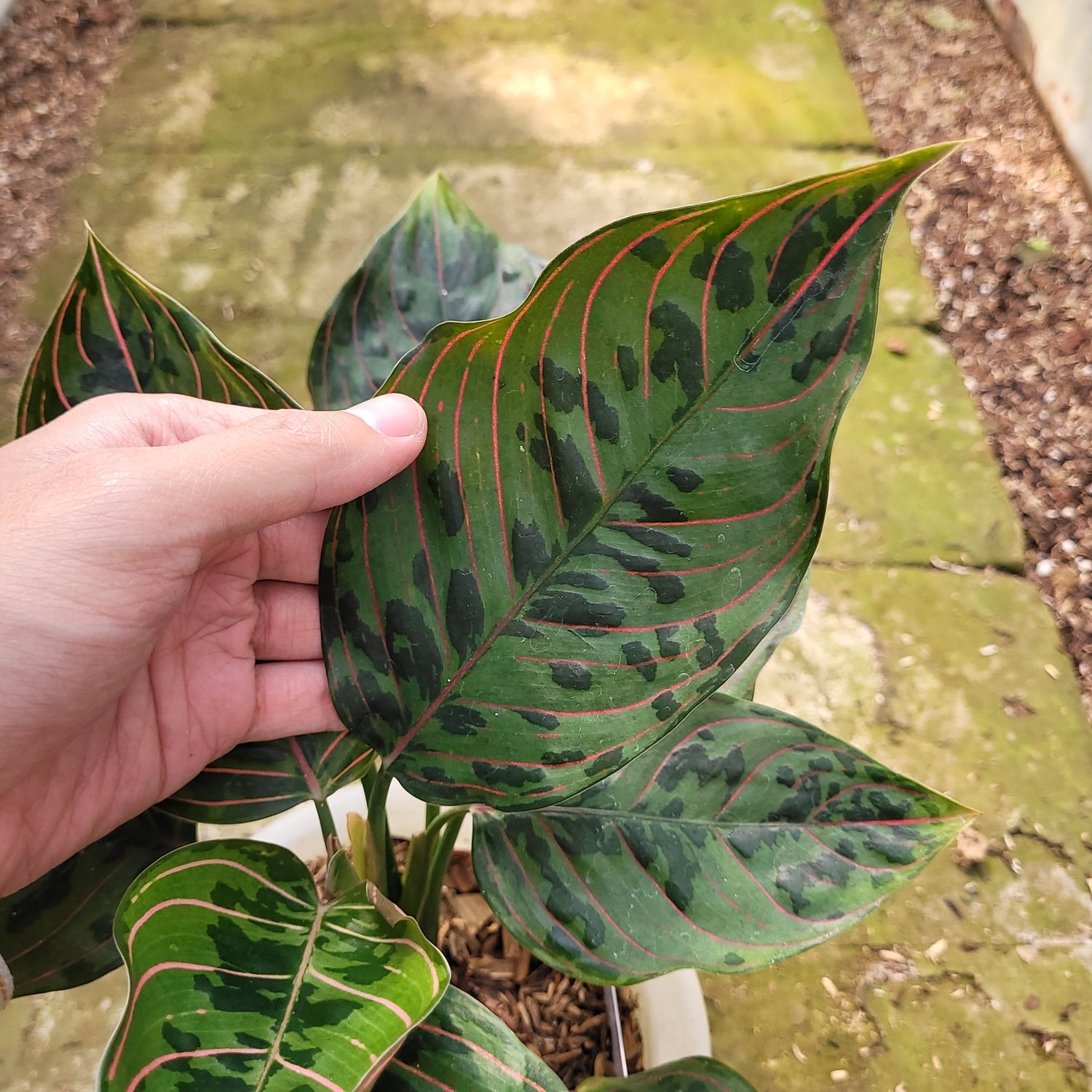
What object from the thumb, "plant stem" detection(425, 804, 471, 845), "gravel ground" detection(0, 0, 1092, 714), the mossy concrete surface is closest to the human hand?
the thumb

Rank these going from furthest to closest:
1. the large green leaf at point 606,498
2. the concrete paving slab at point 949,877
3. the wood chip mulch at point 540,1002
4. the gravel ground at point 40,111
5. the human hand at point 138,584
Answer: the gravel ground at point 40,111 → the concrete paving slab at point 949,877 → the wood chip mulch at point 540,1002 → the human hand at point 138,584 → the large green leaf at point 606,498

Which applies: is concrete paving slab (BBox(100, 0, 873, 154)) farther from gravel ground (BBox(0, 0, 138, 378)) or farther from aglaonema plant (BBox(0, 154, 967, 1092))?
aglaonema plant (BBox(0, 154, 967, 1092))

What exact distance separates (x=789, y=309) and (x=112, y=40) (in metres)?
2.26

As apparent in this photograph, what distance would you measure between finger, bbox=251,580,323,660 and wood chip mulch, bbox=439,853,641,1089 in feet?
0.92

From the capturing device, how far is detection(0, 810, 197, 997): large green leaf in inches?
24.2

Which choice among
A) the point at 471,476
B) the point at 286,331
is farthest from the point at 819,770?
the point at 286,331

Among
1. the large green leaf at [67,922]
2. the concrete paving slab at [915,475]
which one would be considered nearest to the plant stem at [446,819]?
the large green leaf at [67,922]

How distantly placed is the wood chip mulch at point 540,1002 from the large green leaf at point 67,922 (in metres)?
0.32

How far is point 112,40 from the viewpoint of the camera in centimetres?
206

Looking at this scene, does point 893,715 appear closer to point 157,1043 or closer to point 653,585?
point 653,585

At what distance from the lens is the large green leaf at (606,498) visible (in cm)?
42

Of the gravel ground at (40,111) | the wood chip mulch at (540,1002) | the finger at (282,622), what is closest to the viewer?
the finger at (282,622)

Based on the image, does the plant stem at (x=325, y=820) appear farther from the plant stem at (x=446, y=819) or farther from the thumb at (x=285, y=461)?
the thumb at (x=285, y=461)

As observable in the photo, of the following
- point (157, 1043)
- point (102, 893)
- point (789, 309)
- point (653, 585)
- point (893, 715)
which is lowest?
point (893, 715)
